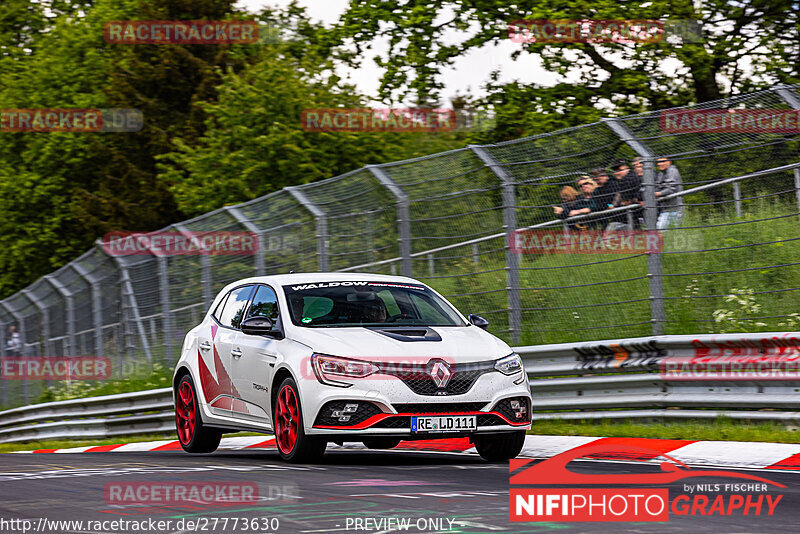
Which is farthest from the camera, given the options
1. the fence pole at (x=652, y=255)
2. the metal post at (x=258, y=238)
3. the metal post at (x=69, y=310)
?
the metal post at (x=69, y=310)

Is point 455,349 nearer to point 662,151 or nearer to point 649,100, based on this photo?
point 662,151

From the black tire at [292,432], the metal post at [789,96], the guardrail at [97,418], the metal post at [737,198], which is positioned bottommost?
the guardrail at [97,418]

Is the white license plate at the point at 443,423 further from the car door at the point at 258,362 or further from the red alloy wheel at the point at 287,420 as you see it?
the car door at the point at 258,362

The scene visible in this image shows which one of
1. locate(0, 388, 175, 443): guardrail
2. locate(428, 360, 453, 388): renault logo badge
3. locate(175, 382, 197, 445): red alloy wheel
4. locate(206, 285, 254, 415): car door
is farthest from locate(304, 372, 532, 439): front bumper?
locate(0, 388, 175, 443): guardrail

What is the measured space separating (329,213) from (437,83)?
13.6m

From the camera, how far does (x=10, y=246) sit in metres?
49.7

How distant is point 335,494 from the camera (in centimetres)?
727

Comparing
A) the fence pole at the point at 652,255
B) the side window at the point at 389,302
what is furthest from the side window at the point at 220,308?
the fence pole at the point at 652,255

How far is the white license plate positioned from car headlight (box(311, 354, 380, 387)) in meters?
0.50

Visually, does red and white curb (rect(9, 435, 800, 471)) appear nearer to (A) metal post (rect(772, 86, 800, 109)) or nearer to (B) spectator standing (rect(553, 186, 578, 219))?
(B) spectator standing (rect(553, 186, 578, 219))

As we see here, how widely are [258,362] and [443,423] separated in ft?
6.07

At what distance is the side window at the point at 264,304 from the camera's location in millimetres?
Answer: 10508

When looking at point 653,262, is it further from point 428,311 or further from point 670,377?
point 428,311

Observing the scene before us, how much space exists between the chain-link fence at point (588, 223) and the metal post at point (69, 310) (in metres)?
7.04
